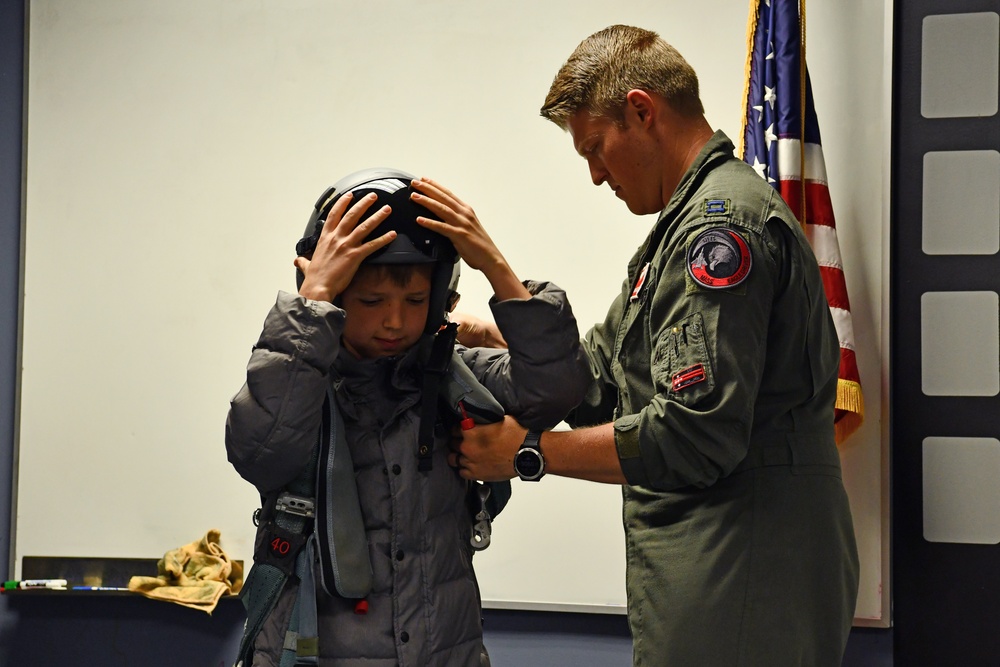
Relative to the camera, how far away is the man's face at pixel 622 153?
1757 millimetres

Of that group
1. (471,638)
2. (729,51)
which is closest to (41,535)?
(471,638)

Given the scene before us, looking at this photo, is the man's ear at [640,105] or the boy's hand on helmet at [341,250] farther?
the man's ear at [640,105]

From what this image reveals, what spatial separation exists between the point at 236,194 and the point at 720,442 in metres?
1.98

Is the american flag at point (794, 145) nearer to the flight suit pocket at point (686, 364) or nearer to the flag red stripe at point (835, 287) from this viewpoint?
the flag red stripe at point (835, 287)

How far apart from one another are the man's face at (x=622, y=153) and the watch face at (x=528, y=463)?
0.60 meters

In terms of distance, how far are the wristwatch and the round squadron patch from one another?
37 centimetres

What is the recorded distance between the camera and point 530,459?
1.51 metres

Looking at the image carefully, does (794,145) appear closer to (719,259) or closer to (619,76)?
(619,76)

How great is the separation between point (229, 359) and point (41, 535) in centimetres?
84

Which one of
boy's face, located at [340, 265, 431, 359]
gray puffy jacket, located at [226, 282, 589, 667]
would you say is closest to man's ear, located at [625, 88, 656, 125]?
gray puffy jacket, located at [226, 282, 589, 667]

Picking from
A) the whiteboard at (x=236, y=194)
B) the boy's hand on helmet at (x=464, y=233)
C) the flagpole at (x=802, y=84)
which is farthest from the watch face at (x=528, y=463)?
the flagpole at (x=802, y=84)

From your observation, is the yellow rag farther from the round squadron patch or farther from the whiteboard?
the round squadron patch

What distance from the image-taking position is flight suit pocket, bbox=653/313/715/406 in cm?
145

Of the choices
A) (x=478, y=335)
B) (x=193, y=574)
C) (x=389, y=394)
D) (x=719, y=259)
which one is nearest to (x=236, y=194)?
(x=193, y=574)
